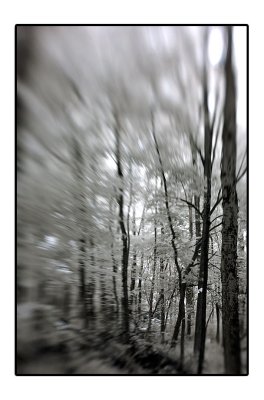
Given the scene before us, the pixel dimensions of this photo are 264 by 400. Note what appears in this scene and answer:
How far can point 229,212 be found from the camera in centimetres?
190

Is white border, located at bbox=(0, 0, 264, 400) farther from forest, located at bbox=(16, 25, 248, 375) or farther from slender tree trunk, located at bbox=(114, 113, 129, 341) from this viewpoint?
slender tree trunk, located at bbox=(114, 113, 129, 341)

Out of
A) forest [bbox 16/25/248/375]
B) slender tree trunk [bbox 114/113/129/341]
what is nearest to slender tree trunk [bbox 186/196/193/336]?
forest [bbox 16/25/248/375]

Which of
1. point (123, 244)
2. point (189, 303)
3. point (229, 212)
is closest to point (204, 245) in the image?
point (229, 212)

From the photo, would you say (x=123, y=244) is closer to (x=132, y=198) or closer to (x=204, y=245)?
(x=132, y=198)

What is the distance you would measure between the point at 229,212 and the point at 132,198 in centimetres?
65

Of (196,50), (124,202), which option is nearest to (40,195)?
(124,202)

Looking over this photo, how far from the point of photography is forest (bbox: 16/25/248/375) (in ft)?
5.84
